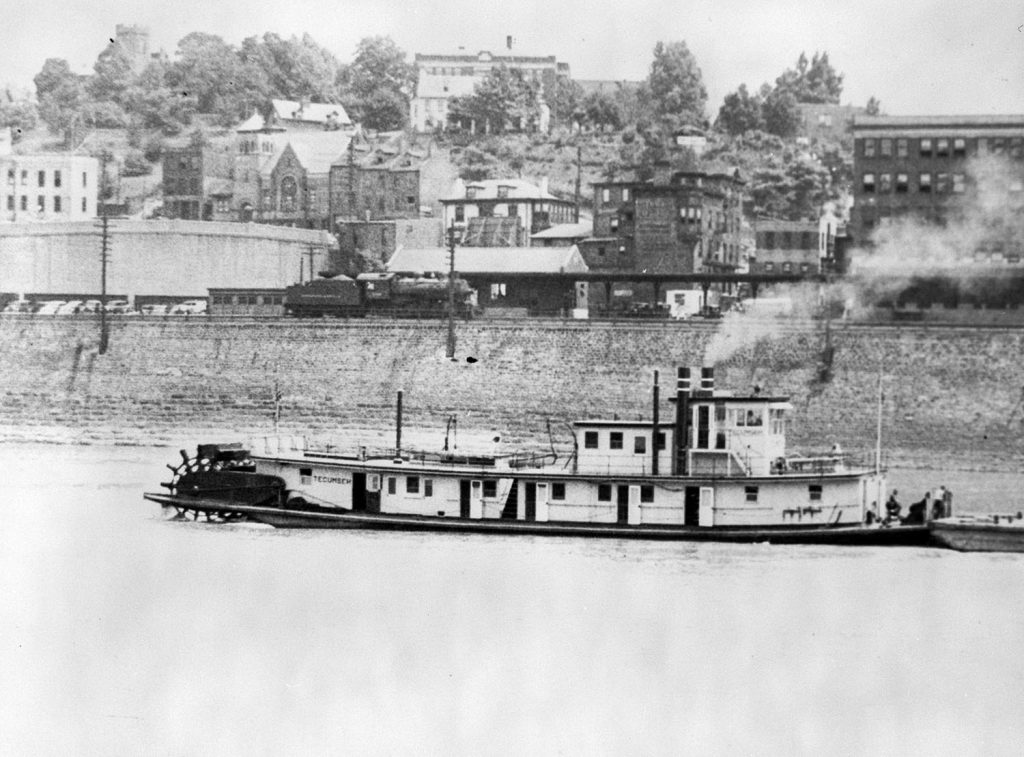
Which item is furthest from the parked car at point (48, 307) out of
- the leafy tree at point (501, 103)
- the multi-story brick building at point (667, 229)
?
the multi-story brick building at point (667, 229)

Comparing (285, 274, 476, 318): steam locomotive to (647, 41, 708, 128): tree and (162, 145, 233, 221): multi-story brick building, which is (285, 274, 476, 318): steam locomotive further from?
(162, 145, 233, 221): multi-story brick building

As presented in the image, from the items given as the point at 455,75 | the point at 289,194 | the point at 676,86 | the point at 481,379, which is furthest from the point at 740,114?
the point at 289,194

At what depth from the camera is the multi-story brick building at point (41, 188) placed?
32.4 meters

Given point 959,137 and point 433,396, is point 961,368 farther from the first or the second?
point 433,396

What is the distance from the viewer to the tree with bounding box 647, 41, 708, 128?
75.8 ft

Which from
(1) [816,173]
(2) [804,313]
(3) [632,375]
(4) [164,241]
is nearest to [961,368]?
(2) [804,313]

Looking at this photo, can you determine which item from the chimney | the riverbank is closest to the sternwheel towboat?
the chimney

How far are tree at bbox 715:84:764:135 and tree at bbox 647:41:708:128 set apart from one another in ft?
1.38

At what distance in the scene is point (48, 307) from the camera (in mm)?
29062

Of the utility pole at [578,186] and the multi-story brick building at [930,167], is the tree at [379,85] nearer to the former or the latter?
the utility pole at [578,186]

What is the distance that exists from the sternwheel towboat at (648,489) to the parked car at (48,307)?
29.4 feet

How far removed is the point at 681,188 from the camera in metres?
29.5

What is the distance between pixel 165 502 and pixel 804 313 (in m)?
9.48

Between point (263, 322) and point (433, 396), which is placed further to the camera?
point (263, 322)
